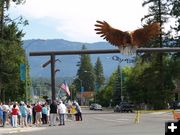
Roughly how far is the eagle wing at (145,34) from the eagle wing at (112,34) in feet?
1.48

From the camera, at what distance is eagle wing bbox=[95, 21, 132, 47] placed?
94.8 ft

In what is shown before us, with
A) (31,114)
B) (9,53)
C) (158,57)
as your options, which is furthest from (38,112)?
(158,57)

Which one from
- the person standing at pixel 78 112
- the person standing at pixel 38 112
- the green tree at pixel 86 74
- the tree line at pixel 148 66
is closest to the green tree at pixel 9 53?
the tree line at pixel 148 66

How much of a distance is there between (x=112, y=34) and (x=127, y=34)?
187 centimetres

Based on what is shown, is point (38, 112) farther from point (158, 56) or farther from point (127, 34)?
point (158, 56)

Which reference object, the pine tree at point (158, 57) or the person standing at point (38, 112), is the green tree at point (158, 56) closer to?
the pine tree at point (158, 57)

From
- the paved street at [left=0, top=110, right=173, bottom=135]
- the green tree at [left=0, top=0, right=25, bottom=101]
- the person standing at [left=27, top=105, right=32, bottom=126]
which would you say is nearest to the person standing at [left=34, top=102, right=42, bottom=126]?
the person standing at [left=27, top=105, right=32, bottom=126]

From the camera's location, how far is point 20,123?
35.1m

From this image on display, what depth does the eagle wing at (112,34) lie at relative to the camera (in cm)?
2889

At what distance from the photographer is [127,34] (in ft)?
109

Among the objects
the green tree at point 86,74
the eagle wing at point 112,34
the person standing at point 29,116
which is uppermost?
the green tree at point 86,74

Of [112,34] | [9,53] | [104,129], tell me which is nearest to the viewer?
[104,129]

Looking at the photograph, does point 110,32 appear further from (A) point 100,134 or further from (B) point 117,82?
(B) point 117,82

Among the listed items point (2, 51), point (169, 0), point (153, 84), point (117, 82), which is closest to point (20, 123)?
point (2, 51)
